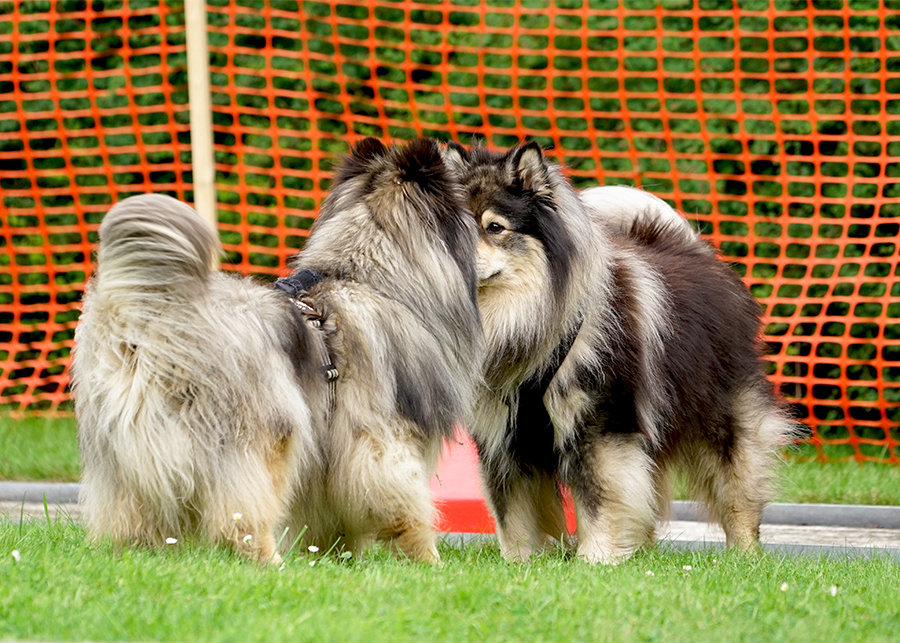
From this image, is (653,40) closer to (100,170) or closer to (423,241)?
(100,170)

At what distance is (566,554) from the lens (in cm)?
521

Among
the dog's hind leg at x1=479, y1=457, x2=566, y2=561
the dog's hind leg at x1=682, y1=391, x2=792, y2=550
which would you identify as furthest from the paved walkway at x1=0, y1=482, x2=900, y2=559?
the dog's hind leg at x1=479, y1=457, x2=566, y2=561

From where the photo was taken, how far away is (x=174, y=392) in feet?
Answer: 11.1

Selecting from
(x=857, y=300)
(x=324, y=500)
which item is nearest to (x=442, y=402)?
(x=324, y=500)

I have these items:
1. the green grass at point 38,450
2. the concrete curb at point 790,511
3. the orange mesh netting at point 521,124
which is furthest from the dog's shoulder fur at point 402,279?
the orange mesh netting at point 521,124

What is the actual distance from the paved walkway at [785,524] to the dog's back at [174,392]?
2315 millimetres

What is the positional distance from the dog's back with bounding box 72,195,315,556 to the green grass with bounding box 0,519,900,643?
7.5 inches

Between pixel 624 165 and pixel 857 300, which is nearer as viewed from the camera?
pixel 857 300

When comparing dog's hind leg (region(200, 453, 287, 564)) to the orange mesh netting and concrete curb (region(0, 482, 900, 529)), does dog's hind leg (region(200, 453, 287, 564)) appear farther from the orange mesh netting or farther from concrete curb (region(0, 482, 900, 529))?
the orange mesh netting

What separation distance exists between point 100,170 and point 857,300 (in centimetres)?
642

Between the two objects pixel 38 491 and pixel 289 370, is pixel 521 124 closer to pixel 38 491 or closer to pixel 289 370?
pixel 38 491

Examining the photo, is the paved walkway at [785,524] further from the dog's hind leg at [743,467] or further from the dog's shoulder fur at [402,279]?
the dog's shoulder fur at [402,279]

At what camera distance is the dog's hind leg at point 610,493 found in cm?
483

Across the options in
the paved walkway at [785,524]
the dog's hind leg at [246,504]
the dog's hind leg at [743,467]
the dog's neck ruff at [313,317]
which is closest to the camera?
the dog's hind leg at [246,504]
